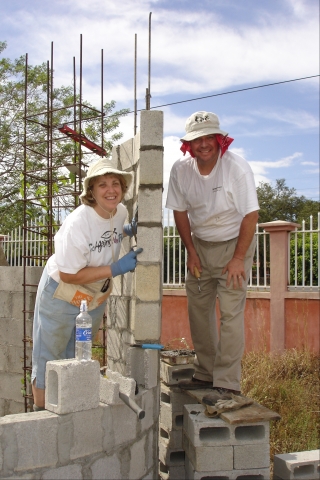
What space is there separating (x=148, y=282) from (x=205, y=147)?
100cm

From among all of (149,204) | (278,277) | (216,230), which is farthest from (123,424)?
(278,277)

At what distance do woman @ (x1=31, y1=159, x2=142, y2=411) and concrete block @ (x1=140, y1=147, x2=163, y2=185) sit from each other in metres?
0.13

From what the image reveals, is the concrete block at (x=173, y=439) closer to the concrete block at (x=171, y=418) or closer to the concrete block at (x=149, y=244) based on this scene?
the concrete block at (x=171, y=418)

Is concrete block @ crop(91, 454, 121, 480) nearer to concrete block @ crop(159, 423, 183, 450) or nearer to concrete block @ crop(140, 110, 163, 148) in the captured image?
concrete block @ crop(159, 423, 183, 450)

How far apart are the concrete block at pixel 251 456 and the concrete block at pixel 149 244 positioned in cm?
127

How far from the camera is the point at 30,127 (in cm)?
1230

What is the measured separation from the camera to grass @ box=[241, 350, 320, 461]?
4.62m

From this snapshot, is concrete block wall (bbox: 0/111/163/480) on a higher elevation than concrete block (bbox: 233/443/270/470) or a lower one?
higher

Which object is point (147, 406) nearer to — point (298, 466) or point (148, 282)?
point (148, 282)

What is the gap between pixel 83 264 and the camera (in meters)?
3.15

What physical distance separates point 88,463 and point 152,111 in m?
2.08

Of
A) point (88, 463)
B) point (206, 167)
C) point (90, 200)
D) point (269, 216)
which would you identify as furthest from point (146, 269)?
point (269, 216)

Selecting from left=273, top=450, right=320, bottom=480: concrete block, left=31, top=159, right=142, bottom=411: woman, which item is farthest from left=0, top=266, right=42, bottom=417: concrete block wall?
left=273, top=450, right=320, bottom=480: concrete block

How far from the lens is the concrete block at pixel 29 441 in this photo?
2.48m
